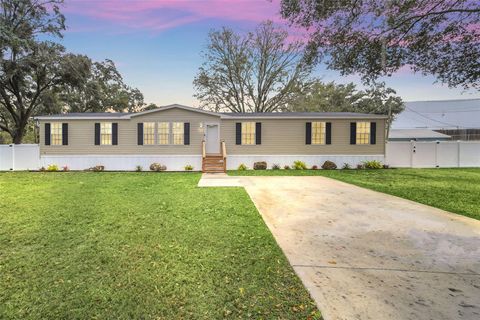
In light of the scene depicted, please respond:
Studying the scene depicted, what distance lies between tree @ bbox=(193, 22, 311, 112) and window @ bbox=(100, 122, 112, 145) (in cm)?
1451

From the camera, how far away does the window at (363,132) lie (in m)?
16.3

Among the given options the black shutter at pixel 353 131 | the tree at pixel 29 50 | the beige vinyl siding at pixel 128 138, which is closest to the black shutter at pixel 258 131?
the beige vinyl siding at pixel 128 138

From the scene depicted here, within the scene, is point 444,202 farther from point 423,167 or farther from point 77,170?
point 77,170

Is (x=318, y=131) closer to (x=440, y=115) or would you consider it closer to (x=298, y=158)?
(x=298, y=158)

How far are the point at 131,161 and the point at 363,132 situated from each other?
13617 mm

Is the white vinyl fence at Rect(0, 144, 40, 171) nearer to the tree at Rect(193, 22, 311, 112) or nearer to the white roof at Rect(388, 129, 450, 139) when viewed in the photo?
the tree at Rect(193, 22, 311, 112)

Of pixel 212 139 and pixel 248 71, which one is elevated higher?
pixel 248 71

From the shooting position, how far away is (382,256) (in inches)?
141

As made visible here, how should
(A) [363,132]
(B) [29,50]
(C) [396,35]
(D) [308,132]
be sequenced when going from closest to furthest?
(C) [396,35], (D) [308,132], (A) [363,132], (B) [29,50]

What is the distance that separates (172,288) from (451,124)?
153 feet

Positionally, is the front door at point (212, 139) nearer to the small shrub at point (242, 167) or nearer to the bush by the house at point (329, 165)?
the small shrub at point (242, 167)

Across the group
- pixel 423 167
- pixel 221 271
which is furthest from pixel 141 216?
pixel 423 167

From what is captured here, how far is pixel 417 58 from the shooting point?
6.73 meters

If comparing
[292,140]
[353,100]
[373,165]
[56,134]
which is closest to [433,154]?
[373,165]
